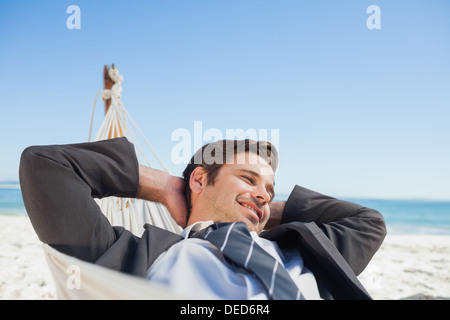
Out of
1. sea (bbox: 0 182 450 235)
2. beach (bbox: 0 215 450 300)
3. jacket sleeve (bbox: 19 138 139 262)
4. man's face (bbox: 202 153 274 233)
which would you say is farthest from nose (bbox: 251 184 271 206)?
sea (bbox: 0 182 450 235)

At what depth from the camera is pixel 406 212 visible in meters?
14.5

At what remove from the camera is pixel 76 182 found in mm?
1038

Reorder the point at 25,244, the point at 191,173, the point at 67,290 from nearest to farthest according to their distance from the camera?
the point at 67,290 < the point at 191,173 < the point at 25,244

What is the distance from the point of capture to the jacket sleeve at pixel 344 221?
1244 mm

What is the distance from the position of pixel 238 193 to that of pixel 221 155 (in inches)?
7.4

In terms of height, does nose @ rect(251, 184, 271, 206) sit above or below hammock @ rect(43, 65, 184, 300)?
above

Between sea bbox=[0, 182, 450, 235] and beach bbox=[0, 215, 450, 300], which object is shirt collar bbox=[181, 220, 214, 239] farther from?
sea bbox=[0, 182, 450, 235]

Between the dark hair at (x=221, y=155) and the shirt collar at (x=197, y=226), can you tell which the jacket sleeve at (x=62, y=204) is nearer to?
the shirt collar at (x=197, y=226)

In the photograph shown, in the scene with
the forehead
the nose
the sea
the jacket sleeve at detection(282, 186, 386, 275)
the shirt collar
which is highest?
the forehead

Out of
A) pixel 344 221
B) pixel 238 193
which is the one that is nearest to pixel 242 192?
pixel 238 193

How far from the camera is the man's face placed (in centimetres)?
126
